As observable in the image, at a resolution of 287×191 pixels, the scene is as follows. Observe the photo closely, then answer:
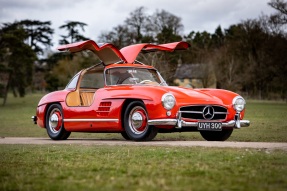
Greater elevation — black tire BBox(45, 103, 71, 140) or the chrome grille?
the chrome grille

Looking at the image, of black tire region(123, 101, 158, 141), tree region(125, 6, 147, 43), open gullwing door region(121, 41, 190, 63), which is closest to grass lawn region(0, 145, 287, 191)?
black tire region(123, 101, 158, 141)

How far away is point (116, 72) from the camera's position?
31.5ft

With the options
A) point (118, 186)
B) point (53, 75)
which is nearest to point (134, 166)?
point (118, 186)

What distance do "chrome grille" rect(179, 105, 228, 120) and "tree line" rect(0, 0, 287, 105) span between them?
23955 millimetres

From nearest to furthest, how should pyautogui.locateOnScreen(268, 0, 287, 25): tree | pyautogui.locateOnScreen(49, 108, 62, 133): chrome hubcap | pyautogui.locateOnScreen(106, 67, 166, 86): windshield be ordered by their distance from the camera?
pyautogui.locateOnScreen(106, 67, 166, 86): windshield, pyautogui.locateOnScreen(49, 108, 62, 133): chrome hubcap, pyautogui.locateOnScreen(268, 0, 287, 25): tree

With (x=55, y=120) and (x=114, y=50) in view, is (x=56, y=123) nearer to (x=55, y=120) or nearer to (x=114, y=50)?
(x=55, y=120)

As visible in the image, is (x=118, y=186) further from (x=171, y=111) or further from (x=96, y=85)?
(x=96, y=85)

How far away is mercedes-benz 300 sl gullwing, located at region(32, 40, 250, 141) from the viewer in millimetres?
7840

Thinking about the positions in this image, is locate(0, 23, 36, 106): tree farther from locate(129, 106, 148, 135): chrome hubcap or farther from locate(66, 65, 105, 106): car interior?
locate(129, 106, 148, 135): chrome hubcap

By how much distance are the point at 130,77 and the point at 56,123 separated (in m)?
2.51

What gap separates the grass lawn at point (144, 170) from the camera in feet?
12.3

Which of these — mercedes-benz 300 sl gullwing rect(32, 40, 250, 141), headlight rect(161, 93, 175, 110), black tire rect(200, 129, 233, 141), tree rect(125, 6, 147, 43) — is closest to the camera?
headlight rect(161, 93, 175, 110)

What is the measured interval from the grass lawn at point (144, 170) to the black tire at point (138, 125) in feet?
5.64

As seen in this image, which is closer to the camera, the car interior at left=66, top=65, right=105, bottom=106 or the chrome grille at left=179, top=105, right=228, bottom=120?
the chrome grille at left=179, top=105, right=228, bottom=120
